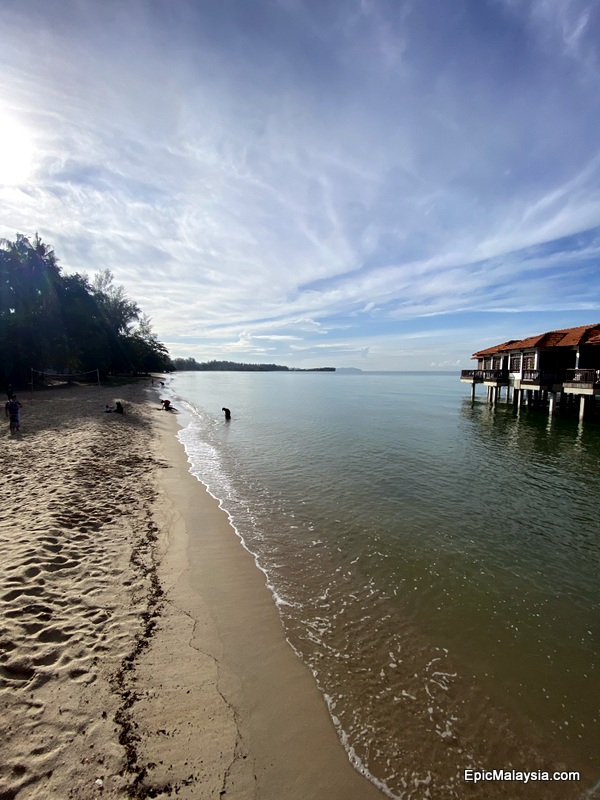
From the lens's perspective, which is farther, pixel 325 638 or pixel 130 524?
pixel 130 524

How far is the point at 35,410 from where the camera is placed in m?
25.0

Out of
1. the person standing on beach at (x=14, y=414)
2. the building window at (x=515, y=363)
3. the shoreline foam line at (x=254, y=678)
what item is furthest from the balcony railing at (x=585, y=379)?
the person standing on beach at (x=14, y=414)

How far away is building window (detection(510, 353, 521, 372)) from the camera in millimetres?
39438

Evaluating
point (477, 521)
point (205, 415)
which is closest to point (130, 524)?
point (477, 521)

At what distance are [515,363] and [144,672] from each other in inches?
1814

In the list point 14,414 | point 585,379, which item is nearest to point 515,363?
point 585,379

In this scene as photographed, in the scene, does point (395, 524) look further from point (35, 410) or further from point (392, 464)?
point (35, 410)

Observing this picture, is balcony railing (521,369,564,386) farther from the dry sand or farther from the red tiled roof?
the dry sand

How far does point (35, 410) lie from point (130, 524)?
2240cm

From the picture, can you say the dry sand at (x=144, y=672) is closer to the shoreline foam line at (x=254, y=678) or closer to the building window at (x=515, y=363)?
the shoreline foam line at (x=254, y=678)

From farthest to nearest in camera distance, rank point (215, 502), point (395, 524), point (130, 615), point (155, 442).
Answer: point (155, 442), point (215, 502), point (395, 524), point (130, 615)

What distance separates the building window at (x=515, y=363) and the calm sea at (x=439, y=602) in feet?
85.6

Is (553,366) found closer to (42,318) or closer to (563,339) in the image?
(563,339)

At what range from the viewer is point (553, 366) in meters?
35.7
